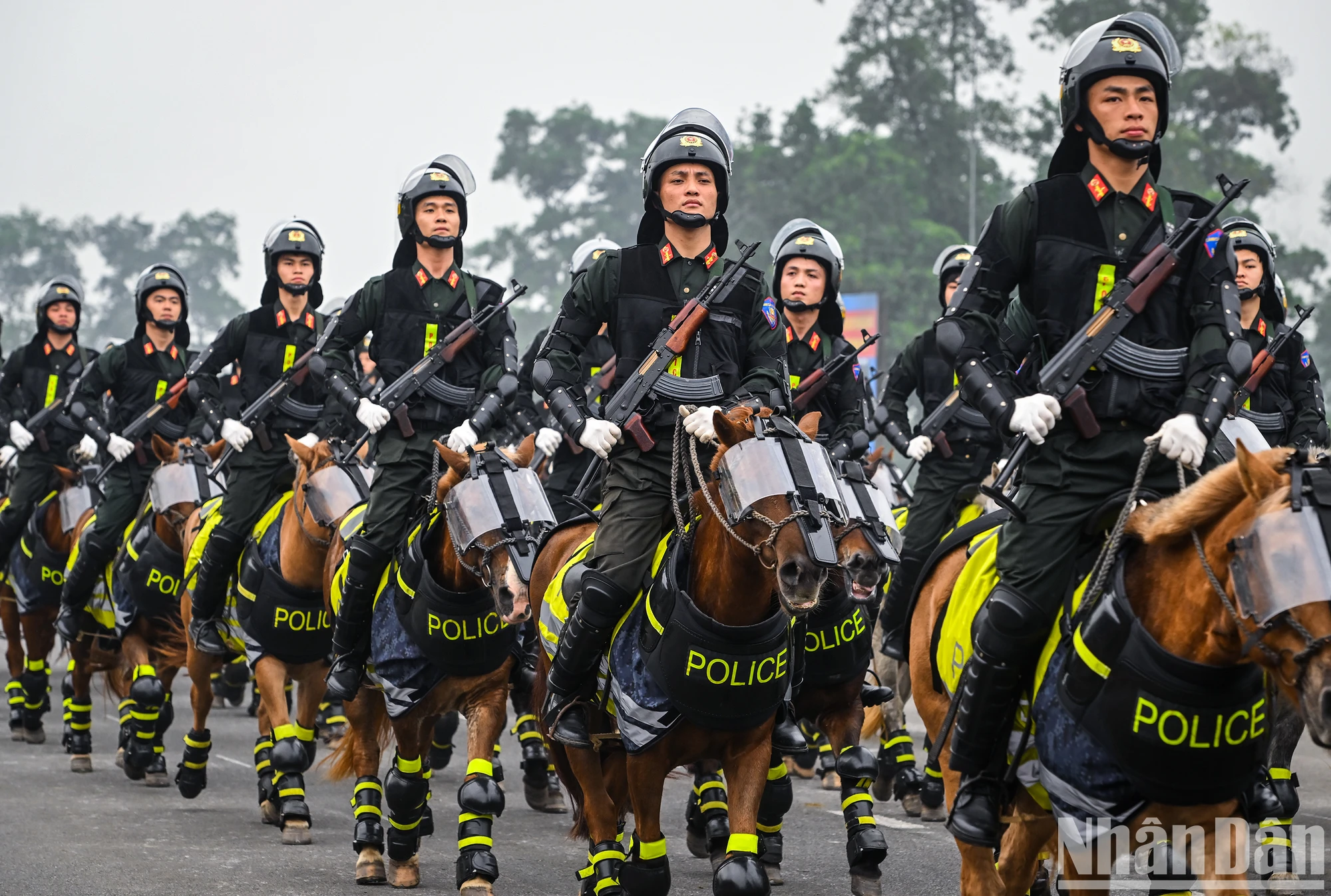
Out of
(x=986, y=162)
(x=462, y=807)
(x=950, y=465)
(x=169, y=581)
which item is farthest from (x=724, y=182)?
(x=986, y=162)

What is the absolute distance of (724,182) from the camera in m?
7.51

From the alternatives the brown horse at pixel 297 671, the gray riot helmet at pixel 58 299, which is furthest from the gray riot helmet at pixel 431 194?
the gray riot helmet at pixel 58 299

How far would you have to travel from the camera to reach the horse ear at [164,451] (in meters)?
11.9

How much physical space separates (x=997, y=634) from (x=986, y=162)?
40.0m

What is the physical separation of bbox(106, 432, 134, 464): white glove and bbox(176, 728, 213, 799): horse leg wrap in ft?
10.7

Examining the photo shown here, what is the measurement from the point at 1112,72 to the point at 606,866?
3.60 meters

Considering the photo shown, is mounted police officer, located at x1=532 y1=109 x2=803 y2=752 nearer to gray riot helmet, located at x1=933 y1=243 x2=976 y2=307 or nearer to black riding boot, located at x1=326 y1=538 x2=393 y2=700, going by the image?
black riding boot, located at x1=326 y1=538 x2=393 y2=700

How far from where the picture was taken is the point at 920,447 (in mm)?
11195

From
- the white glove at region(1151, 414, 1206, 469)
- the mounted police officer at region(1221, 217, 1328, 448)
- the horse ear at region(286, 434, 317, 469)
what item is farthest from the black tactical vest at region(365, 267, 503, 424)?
the white glove at region(1151, 414, 1206, 469)

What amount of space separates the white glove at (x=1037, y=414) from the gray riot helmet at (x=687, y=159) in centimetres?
235

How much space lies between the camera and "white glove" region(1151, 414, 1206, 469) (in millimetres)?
4996

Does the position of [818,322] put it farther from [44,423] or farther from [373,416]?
[44,423]

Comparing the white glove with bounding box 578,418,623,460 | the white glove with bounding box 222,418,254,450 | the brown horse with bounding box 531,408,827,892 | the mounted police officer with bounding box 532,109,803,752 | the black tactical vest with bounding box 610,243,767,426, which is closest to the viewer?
the brown horse with bounding box 531,408,827,892

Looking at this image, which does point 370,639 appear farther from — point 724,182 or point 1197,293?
point 1197,293
